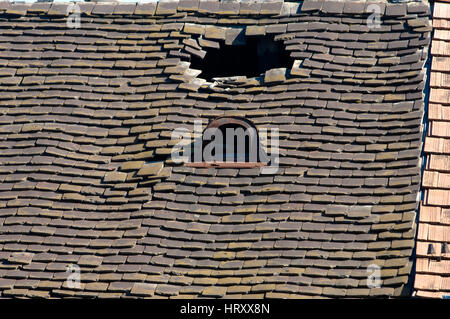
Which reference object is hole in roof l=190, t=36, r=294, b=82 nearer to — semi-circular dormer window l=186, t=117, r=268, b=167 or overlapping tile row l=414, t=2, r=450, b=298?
semi-circular dormer window l=186, t=117, r=268, b=167

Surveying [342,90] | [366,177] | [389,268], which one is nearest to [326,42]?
[342,90]

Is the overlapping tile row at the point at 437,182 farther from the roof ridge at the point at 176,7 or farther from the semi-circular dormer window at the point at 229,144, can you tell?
the semi-circular dormer window at the point at 229,144

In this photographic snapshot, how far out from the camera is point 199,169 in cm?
1855

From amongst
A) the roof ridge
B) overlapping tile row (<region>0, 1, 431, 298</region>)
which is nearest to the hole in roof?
overlapping tile row (<region>0, 1, 431, 298</region>)

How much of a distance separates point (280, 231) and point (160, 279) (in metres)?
1.51

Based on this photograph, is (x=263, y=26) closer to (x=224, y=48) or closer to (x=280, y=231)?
(x=224, y=48)

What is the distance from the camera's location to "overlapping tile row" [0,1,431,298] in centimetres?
1750

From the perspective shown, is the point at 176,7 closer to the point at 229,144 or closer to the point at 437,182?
the point at 229,144

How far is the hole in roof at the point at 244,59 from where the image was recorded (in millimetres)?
20219

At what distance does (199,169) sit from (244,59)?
2.64 meters

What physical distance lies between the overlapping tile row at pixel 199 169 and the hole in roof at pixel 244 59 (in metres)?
0.20

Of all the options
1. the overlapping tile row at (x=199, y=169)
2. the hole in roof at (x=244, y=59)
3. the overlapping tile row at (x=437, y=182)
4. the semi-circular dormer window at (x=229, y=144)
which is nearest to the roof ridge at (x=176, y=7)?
the overlapping tile row at (x=199, y=169)

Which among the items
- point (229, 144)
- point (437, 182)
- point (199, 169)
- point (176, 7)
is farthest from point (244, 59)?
point (437, 182)

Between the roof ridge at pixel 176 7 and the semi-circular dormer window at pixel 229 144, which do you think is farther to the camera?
the roof ridge at pixel 176 7
